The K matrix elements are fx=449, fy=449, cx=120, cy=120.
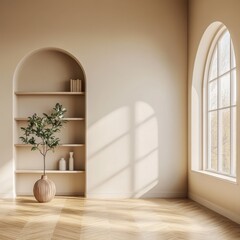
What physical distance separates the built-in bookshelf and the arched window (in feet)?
6.75

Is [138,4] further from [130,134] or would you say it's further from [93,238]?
[93,238]

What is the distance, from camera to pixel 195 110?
718 centimetres

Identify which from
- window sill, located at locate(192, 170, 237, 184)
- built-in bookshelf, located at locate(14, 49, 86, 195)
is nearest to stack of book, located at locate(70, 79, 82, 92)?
built-in bookshelf, located at locate(14, 49, 86, 195)

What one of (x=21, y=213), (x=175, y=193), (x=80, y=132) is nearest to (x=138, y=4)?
(x=80, y=132)

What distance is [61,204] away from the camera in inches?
258

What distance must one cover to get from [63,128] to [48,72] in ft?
3.23

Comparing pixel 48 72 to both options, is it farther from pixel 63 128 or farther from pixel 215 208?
pixel 215 208

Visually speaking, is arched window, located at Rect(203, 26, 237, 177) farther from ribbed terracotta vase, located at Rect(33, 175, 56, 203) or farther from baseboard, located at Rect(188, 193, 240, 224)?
ribbed terracotta vase, located at Rect(33, 175, 56, 203)

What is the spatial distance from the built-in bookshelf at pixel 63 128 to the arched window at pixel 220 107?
206 cm

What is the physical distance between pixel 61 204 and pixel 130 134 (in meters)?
1.63

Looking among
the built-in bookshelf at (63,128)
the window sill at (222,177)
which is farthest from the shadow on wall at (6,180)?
the window sill at (222,177)

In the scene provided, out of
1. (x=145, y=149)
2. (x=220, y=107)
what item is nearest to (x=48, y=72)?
(x=145, y=149)

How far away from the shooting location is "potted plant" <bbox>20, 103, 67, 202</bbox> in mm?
6703

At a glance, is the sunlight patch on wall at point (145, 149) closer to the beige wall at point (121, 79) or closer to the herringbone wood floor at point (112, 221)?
the beige wall at point (121, 79)
